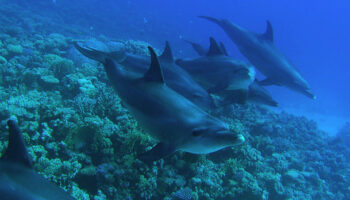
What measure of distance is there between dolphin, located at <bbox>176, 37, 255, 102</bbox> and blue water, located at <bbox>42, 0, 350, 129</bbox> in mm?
21091

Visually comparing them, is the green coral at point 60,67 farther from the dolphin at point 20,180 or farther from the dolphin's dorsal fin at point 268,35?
the dolphin's dorsal fin at point 268,35

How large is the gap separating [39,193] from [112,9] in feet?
157

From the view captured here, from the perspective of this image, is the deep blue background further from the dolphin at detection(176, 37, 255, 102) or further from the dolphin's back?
the dolphin's back

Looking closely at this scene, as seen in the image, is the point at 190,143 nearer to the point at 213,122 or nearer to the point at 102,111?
the point at 213,122

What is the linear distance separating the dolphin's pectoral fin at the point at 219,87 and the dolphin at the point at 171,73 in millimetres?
620

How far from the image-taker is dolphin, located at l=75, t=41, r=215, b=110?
4730mm

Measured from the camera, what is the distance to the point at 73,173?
4.05 metres

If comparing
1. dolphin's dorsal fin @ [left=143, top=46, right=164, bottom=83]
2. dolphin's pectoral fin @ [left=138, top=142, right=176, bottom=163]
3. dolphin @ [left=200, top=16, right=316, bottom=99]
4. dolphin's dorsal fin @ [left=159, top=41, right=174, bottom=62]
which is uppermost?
dolphin @ [left=200, top=16, right=316, bottom=99]

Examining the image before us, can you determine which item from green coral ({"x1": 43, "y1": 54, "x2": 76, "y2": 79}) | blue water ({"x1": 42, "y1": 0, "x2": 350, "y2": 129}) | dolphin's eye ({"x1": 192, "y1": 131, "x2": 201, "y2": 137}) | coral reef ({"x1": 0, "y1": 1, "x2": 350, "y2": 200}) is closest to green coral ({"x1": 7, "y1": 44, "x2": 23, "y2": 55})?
coral reef ({"x1": 0, "y1": 1, "x2": 350, "y2": 200})

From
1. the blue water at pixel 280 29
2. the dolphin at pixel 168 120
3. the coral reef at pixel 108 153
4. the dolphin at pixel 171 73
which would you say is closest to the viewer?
the dolphin at pixel 168 120

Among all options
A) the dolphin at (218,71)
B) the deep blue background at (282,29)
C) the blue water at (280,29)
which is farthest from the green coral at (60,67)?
the deep blue background at (282,29)

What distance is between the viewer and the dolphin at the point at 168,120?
3.04m

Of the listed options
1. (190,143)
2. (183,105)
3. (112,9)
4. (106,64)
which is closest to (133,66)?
(106,64)

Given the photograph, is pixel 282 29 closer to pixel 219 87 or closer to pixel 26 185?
pixel 219 87
